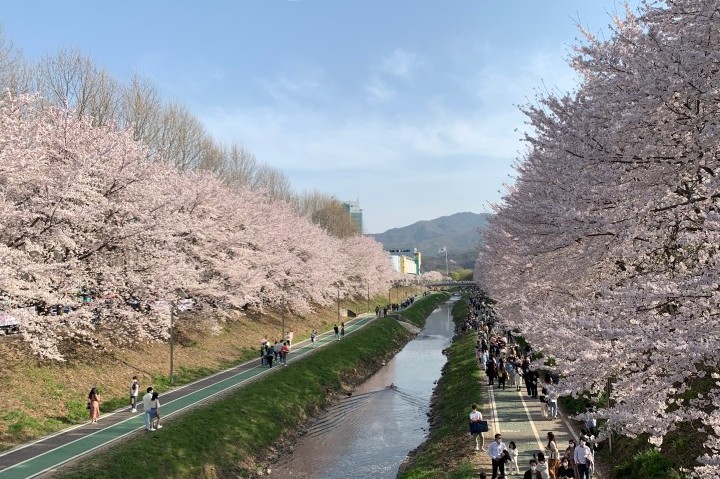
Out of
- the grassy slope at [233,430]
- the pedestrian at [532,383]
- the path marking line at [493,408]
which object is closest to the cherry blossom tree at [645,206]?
the path marking line at [493,408]

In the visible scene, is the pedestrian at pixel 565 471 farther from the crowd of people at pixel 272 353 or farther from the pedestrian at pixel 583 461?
the crowd of people at pixel 272 353

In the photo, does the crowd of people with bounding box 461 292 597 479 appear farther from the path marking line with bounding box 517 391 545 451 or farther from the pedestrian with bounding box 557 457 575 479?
the path marking line with bounding box 517 391 545 451

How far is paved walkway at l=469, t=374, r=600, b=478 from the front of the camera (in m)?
15.6

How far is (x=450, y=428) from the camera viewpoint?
20.9 meters

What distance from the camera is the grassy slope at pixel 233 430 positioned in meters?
15.5

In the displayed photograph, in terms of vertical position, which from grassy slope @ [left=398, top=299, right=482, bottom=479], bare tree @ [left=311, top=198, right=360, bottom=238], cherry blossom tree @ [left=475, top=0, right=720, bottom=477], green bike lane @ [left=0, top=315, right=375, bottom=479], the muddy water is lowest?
the muddy water

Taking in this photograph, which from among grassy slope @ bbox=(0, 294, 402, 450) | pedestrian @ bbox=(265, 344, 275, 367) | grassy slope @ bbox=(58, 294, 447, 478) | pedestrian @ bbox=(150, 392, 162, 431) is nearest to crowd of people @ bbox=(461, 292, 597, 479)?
grassy slope @ bbox=(58, 294, 447, 478)

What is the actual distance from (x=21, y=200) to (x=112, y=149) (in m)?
4.79

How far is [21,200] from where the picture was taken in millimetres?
18781

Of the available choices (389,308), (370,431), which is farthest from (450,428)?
(389,308)

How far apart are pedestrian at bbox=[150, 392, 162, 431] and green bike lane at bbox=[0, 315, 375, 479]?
14.5 inches

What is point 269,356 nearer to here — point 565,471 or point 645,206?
point 565,471

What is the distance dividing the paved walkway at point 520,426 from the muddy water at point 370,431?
371 centimetres

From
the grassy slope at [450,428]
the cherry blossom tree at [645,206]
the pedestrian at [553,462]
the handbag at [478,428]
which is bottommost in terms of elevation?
the grassy slope at [450,428]
